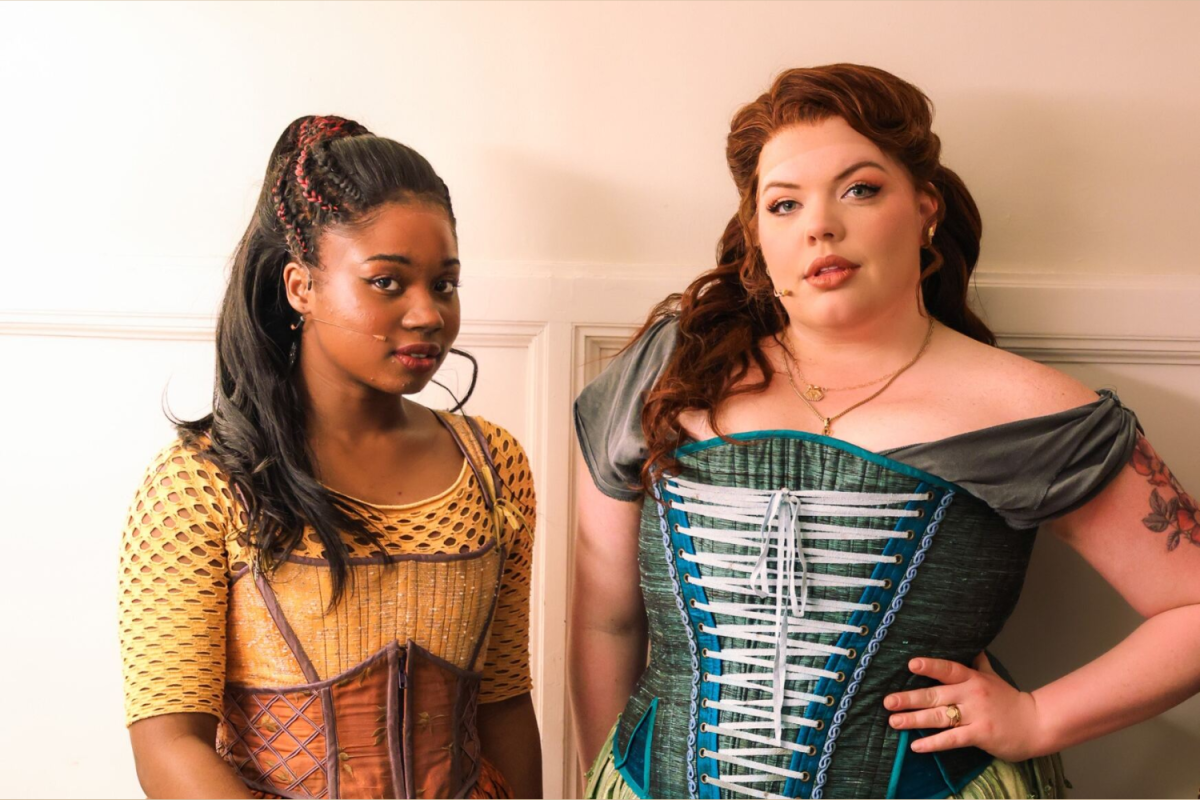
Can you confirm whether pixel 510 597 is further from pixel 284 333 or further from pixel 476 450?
pixel 284 333

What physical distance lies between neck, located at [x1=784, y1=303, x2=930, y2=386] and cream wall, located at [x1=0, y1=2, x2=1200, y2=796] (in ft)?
1.15

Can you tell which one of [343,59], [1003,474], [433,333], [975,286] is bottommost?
[1003,474]

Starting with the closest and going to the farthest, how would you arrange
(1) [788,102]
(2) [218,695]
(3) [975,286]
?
(2) [218,695]
(1) [788,102]
(3) [975,286]

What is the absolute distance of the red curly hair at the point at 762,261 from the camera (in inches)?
51.5

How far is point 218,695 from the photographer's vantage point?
1.18 metres

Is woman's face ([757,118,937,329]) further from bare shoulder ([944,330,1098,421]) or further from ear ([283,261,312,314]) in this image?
ear ([283,261,312,314])

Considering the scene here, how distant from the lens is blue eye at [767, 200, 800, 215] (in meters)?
1.31

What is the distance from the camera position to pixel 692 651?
132 cm

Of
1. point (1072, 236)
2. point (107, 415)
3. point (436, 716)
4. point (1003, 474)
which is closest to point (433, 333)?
point (436, 716)

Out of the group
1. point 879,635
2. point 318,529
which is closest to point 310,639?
point 318,529

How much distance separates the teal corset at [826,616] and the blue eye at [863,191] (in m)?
0.27

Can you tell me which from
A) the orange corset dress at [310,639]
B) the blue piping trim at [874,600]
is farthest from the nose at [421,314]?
the blue piping trim at [874,600]

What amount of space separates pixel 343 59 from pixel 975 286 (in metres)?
0.96

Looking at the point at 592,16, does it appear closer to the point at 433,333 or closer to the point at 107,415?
the point at 433,333
